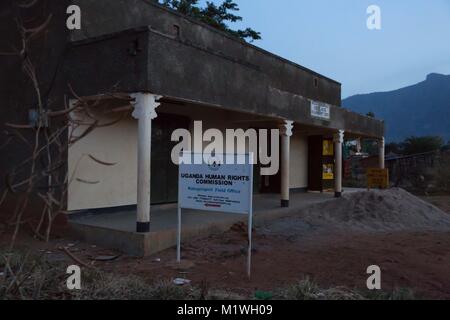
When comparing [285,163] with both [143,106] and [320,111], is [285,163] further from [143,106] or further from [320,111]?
[143,106]

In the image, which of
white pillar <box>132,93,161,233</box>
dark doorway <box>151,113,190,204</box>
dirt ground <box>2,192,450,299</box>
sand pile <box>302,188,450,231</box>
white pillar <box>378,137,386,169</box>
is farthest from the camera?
white pillar <box>378,137,386,169</box>

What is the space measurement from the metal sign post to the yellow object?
10.3 meters

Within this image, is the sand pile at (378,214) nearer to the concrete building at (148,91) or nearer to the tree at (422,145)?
the concrete building at (148,91)

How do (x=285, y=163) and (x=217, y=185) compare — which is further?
(x=285, y=163)

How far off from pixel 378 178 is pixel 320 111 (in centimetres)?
347

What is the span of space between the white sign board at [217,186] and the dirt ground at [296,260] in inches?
40.0

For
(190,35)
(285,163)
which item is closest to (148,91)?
(190,35)

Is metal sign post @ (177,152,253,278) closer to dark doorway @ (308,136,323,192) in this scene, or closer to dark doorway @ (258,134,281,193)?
dark doorway @ (258,134,281,193)

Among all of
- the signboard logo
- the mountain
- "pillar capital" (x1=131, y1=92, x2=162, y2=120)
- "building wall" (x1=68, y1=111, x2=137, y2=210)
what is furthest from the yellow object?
the mountain

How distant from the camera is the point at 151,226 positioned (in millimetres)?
8570

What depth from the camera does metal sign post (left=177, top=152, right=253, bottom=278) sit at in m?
6.67

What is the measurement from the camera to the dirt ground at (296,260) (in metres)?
6.23
